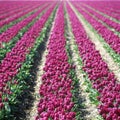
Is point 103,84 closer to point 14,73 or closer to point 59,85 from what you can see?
point 59,85

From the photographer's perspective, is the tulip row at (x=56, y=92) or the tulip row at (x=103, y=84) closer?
the tulip row at (x=56, y=92)

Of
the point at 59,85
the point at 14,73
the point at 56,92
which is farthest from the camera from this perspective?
the point at 14,73

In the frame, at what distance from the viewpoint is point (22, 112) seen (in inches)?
306

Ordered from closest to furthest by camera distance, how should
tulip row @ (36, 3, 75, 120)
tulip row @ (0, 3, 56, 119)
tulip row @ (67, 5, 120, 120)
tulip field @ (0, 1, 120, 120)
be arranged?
tulip row @ (36, 3, 75, 120) < tulip row @ (67, 5, 120, 120) < tulip field @ (0, 1, 120, 120) < tulip row @ (0, 3, 56, 119)

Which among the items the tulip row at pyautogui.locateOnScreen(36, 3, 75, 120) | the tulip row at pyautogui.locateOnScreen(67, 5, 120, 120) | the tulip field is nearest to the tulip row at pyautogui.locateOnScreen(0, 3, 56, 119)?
the tulip field

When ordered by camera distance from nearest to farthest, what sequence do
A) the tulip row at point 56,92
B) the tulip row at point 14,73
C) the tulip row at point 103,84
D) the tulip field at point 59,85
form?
the tulip row at point 56,92
the tulip row at point 103,84
the tulip field at point 59,85
the tulip row at point 14,73

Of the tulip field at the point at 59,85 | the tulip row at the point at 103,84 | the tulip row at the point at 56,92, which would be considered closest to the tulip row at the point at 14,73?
the tulip field at the point at 59,85

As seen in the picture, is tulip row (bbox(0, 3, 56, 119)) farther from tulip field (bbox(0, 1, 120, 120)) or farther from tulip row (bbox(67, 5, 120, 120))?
tulip row (bbox(67, 5, 120, 120))

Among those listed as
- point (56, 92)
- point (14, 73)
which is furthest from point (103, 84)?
point (14, 73)

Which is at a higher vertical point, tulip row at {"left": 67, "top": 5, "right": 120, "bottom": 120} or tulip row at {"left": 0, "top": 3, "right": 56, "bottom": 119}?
tulip row at {"left": 0, "top": 3, "right": 56, "bottom": 119}

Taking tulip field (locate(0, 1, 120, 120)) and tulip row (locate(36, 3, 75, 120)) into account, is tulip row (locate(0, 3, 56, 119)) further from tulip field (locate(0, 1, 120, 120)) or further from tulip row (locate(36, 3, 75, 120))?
tulip row (locate(36, 3, 75, 120))

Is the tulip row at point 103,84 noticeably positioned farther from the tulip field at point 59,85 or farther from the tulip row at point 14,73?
the tulip row at point 14,73

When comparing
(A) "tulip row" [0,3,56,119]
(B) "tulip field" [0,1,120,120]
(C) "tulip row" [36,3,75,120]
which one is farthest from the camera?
(A) "tulip row" [0,3,56,119]

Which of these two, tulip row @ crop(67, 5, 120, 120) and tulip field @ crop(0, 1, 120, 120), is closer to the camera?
tulip row @ crop(67, 5, 120, 120)
